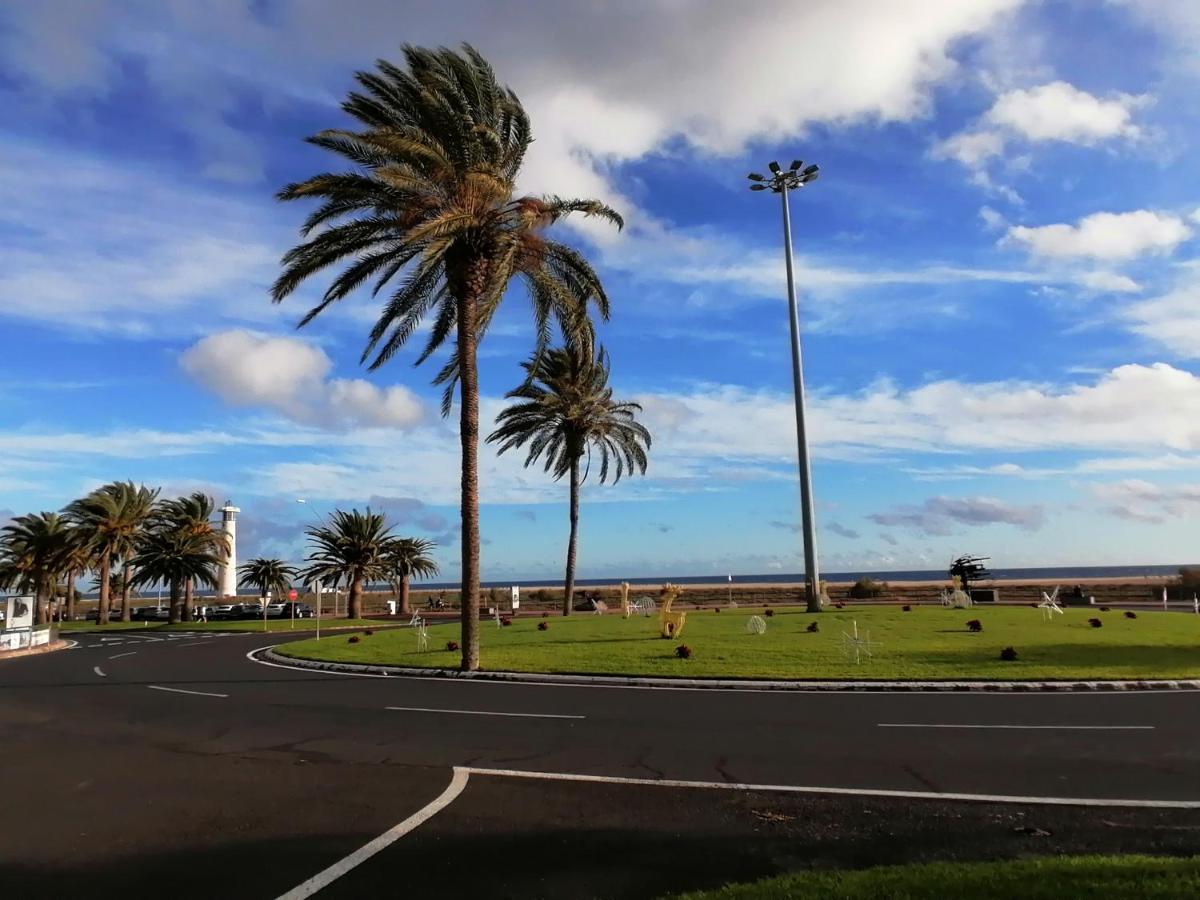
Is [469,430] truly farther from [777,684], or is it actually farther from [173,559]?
[173,559]

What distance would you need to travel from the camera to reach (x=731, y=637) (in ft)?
83.0

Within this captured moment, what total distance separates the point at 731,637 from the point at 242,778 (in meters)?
17.9

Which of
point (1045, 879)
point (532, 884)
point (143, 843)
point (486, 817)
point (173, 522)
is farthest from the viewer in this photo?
point (173, 522)

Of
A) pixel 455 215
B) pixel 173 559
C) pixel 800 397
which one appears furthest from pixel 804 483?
pixel 173 559

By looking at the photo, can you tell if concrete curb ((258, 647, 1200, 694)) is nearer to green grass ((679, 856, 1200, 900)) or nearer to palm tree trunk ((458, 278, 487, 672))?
palm tree trunk ((458, 278, 487, 672))

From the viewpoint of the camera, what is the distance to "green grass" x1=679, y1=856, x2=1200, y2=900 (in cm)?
475

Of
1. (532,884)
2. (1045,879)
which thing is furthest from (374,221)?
(1045,879)

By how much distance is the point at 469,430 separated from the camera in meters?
21.6

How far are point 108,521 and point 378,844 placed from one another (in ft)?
191

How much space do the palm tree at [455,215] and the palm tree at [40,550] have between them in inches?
1902

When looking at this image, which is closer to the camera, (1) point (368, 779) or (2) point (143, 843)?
(2) point (143, 843)

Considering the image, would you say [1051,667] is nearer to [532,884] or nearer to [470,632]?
[470,632]

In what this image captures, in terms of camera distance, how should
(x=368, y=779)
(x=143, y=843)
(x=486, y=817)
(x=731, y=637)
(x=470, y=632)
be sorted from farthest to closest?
(x=731, y=637)
(x=470, y=632)
(x=368, y=779)
(x=486, y=817)
(x=143, y=843)

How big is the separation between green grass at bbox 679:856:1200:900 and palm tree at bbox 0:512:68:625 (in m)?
63.6
